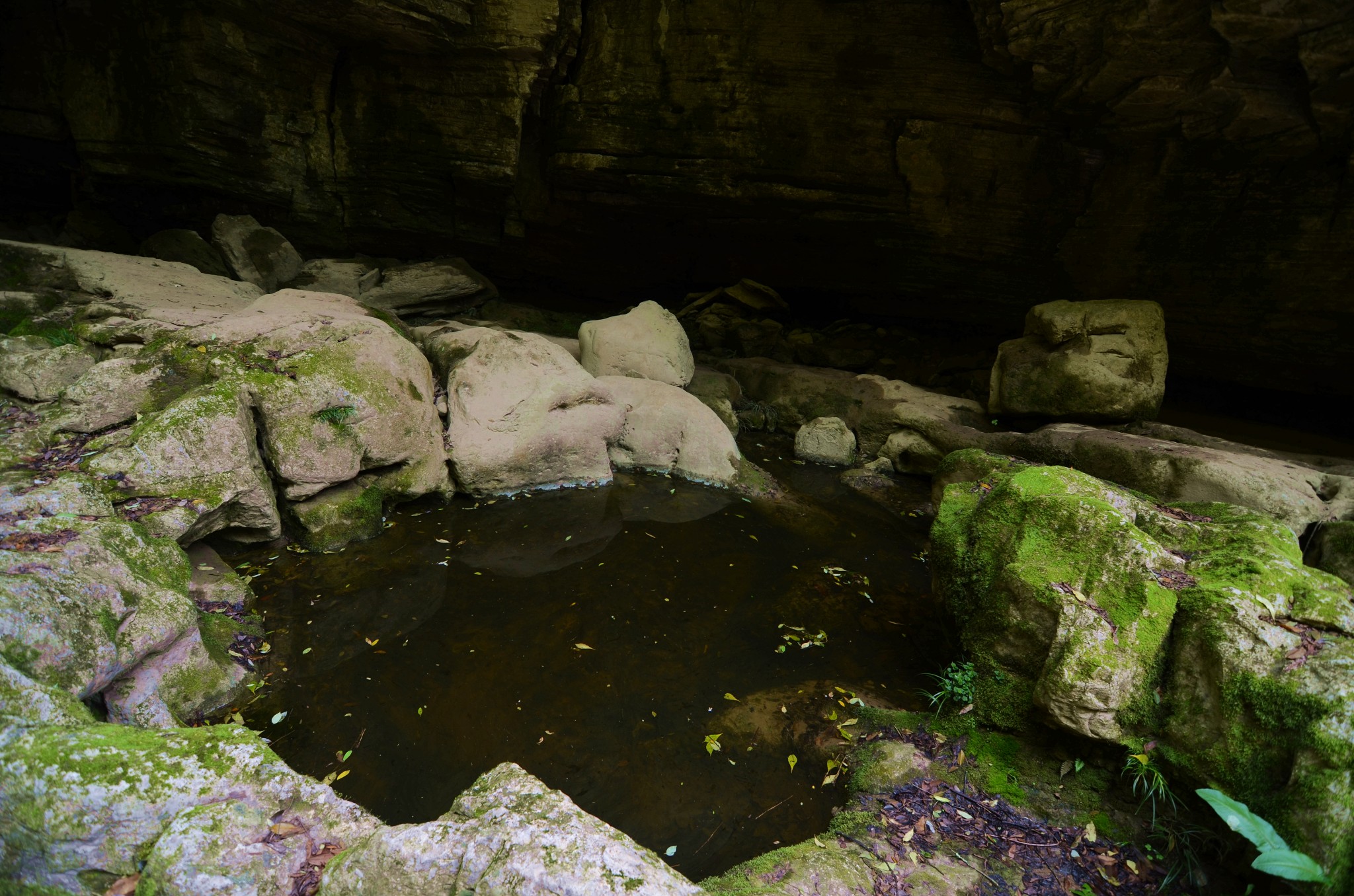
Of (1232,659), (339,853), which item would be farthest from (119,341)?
(1232,659)

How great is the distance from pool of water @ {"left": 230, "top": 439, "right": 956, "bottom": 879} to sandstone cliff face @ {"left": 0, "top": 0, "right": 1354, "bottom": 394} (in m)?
7.04

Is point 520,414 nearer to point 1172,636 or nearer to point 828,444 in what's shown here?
point 828,444

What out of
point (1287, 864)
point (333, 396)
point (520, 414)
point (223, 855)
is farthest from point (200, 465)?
point (1287, 864)

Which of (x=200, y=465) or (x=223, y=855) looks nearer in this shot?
(x=223, y=855)

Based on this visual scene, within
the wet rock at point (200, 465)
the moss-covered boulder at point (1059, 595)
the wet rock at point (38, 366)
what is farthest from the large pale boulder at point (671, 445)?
the wet rock at point (38, 366)

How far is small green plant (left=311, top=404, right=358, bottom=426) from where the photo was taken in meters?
6.07

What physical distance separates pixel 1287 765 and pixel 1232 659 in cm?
51

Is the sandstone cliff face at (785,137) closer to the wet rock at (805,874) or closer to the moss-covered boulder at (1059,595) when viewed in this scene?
the moss-covered boulder at (1059,595)

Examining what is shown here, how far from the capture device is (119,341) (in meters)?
6.18

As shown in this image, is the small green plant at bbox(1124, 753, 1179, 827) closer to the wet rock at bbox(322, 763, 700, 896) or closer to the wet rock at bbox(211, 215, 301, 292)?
the wet rock at bbox(322, 763, 700, 896)

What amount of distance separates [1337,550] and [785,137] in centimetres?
930

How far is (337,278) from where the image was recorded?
11.9 meters

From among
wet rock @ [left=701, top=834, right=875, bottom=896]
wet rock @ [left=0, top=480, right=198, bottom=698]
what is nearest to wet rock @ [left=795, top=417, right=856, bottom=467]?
wet rock @ [left=701, top=834, right=875, bottom=896]

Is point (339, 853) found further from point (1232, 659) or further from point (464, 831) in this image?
point (1232, 659)
